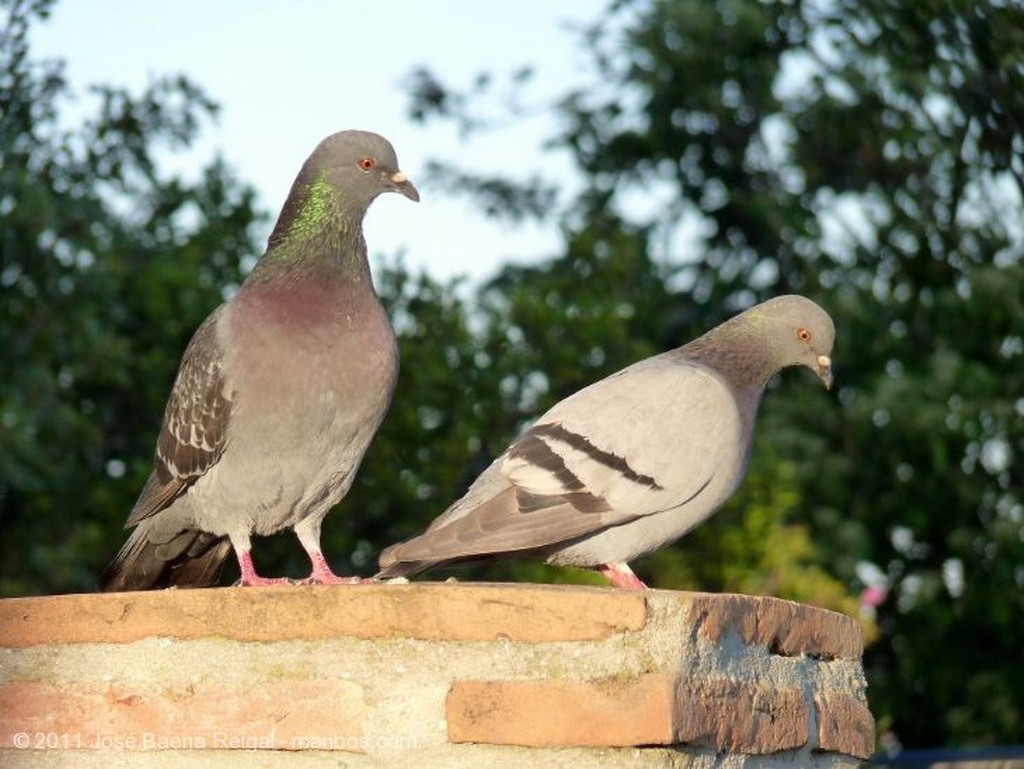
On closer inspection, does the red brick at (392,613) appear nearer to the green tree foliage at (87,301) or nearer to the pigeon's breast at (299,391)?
the pigeon's breast at (299,391)

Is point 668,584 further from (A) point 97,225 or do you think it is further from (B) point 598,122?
(B) point 598,122

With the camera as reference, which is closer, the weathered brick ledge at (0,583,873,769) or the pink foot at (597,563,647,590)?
the weathered brick ledge at (0,583,873,769)

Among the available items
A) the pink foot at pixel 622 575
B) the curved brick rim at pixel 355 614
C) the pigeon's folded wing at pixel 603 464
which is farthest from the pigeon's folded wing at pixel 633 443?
the curved brick rim at pixel 355 614

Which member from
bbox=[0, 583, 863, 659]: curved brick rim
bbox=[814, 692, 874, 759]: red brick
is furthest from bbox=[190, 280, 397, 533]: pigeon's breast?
bbox=[814, 692, 874, 759]: red brick

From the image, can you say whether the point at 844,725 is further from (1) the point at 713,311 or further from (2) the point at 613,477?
(1) the point at 713,311

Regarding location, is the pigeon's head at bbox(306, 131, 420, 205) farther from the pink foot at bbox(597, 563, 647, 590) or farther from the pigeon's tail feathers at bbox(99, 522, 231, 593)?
the pink foot at bbox(597, 563, 647, 590)

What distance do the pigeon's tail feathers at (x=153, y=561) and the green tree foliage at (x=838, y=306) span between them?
355 cm

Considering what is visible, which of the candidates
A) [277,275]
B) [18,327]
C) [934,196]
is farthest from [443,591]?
[934,196]

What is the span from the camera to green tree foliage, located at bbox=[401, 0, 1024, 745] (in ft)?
27.2

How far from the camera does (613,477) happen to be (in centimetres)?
421

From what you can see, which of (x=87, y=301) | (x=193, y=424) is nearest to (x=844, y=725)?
(x=193, y=424)

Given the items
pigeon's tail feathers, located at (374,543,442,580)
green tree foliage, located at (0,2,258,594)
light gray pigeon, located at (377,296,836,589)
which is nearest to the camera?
pigeon's tail feathers, located at (374,543,442,580)

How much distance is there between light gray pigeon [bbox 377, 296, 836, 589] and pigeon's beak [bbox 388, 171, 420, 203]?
0.70 m

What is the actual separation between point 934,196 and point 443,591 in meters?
8.66
